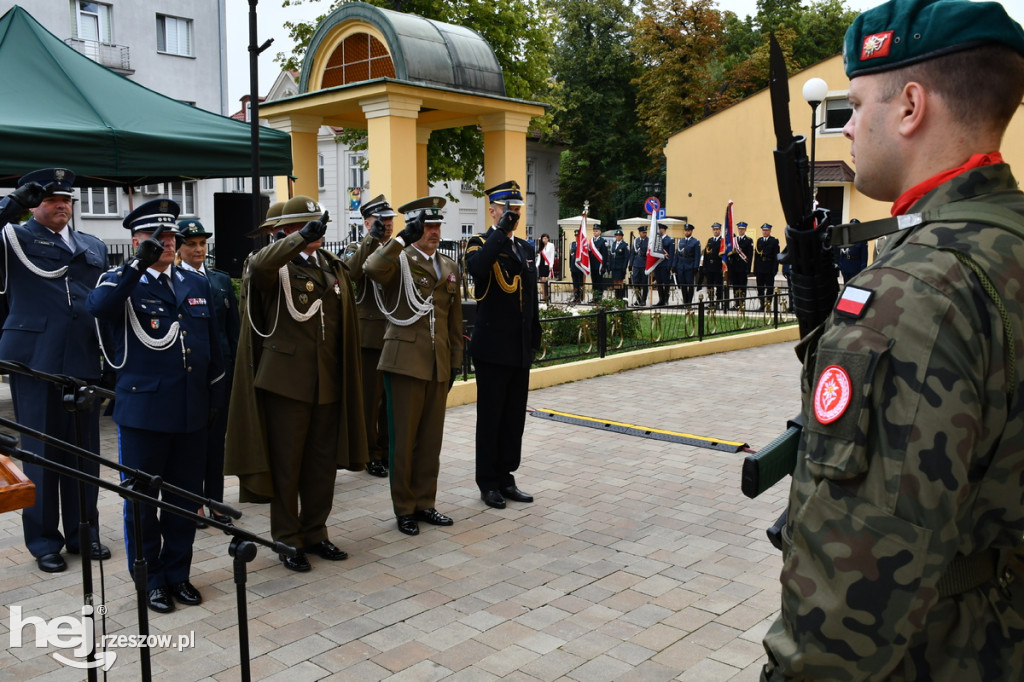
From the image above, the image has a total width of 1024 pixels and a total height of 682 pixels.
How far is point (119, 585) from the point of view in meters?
5.04

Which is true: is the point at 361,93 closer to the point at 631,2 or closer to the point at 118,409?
the point at 118,409

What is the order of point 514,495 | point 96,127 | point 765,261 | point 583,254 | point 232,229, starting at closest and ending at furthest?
point 514,495, point 96,127, point 232,229, point 583,254, point 765,261

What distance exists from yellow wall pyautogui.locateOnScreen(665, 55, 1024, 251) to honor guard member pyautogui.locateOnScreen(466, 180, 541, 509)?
2696cm

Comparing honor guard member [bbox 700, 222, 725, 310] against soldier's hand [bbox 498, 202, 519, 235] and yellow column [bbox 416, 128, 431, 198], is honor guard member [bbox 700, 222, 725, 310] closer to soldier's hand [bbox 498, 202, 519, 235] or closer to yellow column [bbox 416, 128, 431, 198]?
yellow column [bbox 416, 128, 431, 198]

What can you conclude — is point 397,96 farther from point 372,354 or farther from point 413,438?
point 413,438

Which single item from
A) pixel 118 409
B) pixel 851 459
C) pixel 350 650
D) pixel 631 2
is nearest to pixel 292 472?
pixel 118 409

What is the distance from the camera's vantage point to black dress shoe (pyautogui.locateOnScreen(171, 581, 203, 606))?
479cm

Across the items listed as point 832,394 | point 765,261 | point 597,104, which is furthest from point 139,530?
point 597,104

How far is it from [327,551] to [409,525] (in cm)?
67

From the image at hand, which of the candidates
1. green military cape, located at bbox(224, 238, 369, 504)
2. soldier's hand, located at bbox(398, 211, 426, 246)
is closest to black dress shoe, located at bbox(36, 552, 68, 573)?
green military cape, located at bbox(224, 238, 369, 504)

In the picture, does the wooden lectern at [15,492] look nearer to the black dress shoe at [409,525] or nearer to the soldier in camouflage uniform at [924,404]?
the soldier in camouflage uniform at [924,404]

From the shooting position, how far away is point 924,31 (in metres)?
1.72

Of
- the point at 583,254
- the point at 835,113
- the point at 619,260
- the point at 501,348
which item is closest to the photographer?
the point at 501,348

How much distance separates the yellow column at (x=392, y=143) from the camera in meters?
14.5
